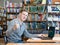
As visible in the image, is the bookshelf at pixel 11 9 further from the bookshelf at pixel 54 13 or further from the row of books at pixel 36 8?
the bookshelf at pixel 54 13

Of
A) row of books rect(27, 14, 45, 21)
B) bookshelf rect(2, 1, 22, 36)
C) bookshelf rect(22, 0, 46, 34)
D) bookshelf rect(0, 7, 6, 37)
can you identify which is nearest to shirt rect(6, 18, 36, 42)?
bookshelf rect(22, 0, 46, 34)

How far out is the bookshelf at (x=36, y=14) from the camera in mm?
6324

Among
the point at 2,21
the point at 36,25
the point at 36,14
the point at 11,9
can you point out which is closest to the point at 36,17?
the point at 36,14

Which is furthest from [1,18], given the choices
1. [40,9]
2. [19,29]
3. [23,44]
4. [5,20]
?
[23,44]

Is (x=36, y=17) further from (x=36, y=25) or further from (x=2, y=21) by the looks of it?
(x=2, y=21)

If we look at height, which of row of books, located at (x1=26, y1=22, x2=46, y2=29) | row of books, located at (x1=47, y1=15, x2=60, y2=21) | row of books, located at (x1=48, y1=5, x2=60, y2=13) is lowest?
row of books, located at (x1=26, y1=22, x2=46, y2=29)

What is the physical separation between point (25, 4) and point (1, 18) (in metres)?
1.35

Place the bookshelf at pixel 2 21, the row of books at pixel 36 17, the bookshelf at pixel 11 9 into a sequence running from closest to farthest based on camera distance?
1. the row of books at pixel 36 17
2. the bookshelf at pixel 11 9
3. the bookshelf at pixel 2 21

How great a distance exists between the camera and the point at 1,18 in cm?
709

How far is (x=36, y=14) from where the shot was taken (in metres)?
6.42

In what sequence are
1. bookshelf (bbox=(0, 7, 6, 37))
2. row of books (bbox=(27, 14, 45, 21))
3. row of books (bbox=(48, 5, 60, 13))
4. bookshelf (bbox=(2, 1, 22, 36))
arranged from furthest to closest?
bookshelf (bbox=(0, 7, 6, 37))
bookshelf (bbox=(2, 1, 22, 36))
row of books (bbox=(27, 14, 45, 21))
row of books (bbox=(48, 5, 60, 13))

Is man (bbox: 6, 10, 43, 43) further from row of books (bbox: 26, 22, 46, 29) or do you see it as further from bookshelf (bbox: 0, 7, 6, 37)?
bookshelf (bbox: 0, 7, 6, 37)

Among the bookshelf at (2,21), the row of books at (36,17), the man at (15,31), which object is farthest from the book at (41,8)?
the man at (15,31)

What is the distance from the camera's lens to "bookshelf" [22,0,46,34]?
6.32 m
